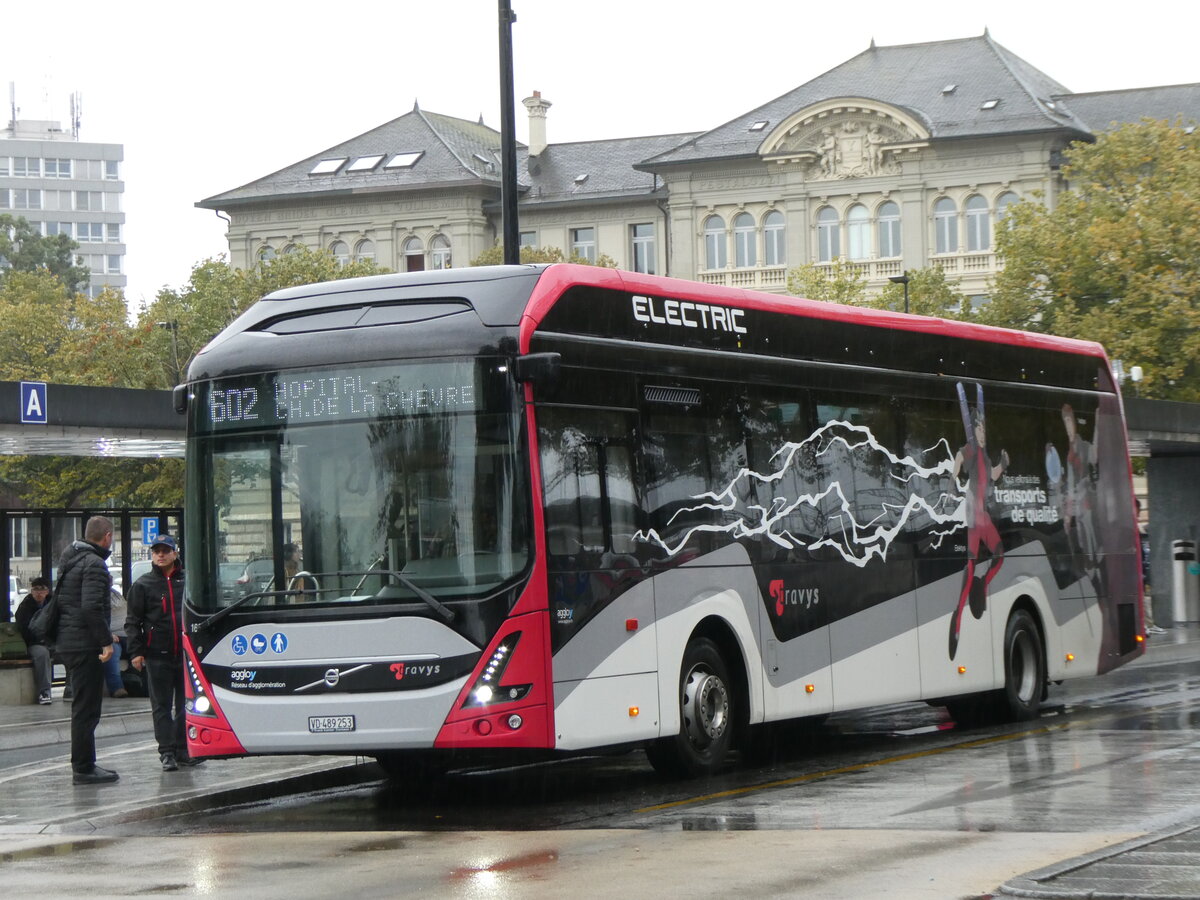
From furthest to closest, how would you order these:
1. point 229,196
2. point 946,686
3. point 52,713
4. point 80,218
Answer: point 80,218
point 229,196
point 52,713
point 946,686

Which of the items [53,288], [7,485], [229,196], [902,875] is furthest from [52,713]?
[53,288]

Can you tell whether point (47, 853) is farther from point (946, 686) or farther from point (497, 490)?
point (946, 686)

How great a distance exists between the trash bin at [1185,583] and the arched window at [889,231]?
3930cm

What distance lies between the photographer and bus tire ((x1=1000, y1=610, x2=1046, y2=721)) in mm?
17578

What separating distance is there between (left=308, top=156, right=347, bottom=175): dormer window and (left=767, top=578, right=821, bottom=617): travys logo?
71521 millimetres

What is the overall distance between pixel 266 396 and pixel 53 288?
85.4 meters

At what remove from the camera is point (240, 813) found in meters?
12.9

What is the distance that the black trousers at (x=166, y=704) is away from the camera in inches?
584

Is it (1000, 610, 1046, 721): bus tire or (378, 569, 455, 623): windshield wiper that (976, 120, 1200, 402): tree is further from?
(378, 569, 455, 623): windshield wiper

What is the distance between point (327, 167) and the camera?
84.8m

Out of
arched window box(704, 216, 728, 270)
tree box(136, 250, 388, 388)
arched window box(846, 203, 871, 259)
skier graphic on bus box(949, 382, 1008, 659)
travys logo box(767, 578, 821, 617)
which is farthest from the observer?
arched window box(704, 216, 728, 270)

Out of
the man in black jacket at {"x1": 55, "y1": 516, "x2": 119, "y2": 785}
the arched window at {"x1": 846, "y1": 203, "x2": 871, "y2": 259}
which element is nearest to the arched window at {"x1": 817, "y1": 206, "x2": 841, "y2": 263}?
the arched window at {"x1": 846, "y1": 203, "x2": 871, "y2": 259}

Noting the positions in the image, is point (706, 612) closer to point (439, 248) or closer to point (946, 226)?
point (946, 226)

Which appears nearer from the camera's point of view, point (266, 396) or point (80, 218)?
point (266, 396)
